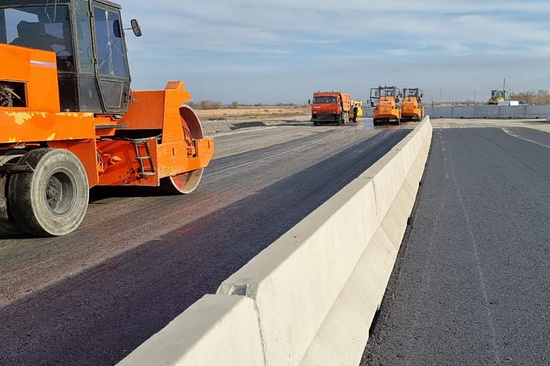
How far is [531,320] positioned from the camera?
4090 mm

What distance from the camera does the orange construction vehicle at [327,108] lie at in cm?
4184

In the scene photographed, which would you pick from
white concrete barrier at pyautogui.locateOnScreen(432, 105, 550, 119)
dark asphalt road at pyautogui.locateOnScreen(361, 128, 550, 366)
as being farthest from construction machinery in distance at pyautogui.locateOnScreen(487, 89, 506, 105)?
dark asphalt road at pyautogui.locateOnScreen(361, 128, 550, 366)

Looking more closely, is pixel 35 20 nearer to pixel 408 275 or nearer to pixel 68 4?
pixel 68 4

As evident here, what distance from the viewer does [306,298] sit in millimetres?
3182

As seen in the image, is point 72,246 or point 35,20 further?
point 35,20

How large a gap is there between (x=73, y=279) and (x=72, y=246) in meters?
1.22

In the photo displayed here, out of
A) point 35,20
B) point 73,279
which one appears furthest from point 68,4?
point 73,279

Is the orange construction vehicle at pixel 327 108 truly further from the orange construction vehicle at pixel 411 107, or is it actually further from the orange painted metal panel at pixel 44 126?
the orange painted metal panel at pixel 44 126

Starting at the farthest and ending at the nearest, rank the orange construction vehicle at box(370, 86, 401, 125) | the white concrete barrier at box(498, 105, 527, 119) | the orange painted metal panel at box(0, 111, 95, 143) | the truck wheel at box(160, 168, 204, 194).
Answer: the white concrete barrier at box(498, 105, 527, 119), the orange construction vehicle at box(370, 86, 401, 125), the truck wheel at box(160, 168, 204, 194), the orange painted metal panel at box(0, 111, 95, 143)

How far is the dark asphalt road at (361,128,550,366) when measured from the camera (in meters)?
3.63

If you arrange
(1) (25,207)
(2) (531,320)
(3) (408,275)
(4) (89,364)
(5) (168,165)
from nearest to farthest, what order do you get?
1. (4) (89,364)
2. (2) (531,320)
3. (3) (408,275)
4. (1) (25,207)
5. (5) (168,165)

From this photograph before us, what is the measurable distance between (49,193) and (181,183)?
11.1 ft

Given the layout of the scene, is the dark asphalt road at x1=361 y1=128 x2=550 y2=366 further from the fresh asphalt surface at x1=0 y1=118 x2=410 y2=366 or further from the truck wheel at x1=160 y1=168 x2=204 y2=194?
the truck wheel at x1=160 y1=168 x2=204 y2=194

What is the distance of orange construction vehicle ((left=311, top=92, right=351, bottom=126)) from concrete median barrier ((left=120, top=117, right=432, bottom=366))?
120 ft
